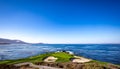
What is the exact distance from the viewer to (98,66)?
13391 millimetres

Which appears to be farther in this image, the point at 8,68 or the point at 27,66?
the point at 27,66

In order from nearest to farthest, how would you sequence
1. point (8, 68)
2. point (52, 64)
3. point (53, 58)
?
point (8, 68) < point (52, 64) < point (53, 58)

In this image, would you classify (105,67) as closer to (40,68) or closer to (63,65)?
(63,65)

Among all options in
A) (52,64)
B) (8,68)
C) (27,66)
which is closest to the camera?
(8,68)

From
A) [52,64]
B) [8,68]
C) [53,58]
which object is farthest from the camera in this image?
[53,58]

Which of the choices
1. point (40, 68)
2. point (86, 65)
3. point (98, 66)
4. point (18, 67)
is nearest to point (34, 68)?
point (40, 68)

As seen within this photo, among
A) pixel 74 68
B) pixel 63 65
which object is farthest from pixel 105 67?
pixel 63 65

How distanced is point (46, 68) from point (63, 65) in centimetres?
199

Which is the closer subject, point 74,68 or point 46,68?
point 46,68

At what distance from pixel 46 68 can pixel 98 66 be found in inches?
163

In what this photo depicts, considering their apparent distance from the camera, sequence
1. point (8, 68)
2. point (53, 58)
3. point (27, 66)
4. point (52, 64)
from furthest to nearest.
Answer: point (53, 58)
point (52, 64)
point (27, 66)
point (8, 68)

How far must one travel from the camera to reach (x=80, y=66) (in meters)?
13.7

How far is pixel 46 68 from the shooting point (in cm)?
1261

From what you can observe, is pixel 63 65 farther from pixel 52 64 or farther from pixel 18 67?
pixel 18 67
